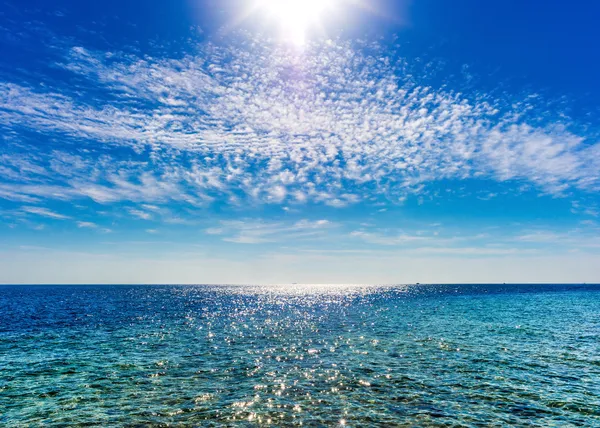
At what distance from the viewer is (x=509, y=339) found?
4447 centimetres

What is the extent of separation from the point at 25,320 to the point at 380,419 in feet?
237

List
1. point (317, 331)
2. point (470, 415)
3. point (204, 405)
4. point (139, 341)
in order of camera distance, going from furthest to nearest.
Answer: point (317, 331), point (139, 341), point (204, 405), point (470, 415)

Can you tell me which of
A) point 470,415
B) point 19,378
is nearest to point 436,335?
point 470,415

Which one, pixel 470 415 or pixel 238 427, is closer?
pixel 238 427

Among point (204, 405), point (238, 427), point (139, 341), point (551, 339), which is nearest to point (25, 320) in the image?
point (139, 341)

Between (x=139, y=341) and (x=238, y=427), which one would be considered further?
(x=139, y=341)

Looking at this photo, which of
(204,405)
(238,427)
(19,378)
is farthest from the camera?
(19,378)

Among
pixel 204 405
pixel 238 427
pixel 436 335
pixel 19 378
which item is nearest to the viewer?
pixel 238 427

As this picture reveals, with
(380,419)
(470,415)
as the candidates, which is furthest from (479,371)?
(380,419)

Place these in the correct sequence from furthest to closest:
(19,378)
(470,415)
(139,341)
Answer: (139,341), (19,378), (470,415)

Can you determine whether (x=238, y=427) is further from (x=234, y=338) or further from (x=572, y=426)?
(x=234, y=338)

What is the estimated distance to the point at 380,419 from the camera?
19.8m

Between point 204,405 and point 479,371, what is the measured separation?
22.2 meters

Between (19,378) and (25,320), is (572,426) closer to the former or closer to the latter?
(19,378)
